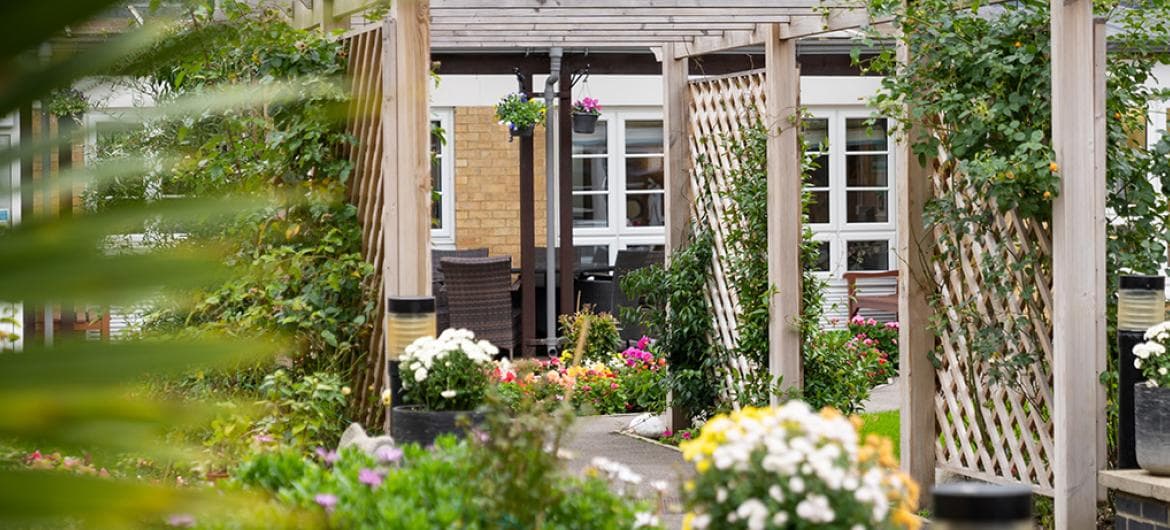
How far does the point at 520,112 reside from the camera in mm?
11070

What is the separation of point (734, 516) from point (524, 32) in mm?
5290

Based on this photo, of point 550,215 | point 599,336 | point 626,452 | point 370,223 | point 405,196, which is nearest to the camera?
point 405,196

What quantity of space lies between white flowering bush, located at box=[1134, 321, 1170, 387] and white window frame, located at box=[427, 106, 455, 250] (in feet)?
29.3

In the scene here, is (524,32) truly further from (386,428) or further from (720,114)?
(386,428)

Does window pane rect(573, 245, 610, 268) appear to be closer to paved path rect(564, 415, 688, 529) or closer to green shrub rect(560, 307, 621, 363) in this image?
green shrub rect(560, 307, 621, 363)

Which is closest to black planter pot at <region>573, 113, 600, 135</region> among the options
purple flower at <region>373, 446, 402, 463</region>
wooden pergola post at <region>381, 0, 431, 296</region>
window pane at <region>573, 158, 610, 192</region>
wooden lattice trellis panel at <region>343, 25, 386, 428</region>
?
window pane at <region>573, 158, 610, 192</region>

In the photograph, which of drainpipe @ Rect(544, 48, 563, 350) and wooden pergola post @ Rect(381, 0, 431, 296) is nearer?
wooden pergola post @ Rect(381, 0, 431, 296)

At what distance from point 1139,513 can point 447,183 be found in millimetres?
9071

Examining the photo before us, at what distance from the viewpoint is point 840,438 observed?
7.39ft

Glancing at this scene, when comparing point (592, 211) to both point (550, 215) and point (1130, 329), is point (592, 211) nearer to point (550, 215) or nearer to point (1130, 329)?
point (550, 215)

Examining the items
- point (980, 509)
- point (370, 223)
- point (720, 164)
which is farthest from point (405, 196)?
point (980, 509)

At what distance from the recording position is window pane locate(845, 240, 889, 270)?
14.0 metres

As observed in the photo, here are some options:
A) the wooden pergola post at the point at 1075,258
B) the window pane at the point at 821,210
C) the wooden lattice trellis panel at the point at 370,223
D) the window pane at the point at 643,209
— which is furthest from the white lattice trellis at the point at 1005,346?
the window pane at the point at 821,210

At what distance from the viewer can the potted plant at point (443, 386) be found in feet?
14.4
